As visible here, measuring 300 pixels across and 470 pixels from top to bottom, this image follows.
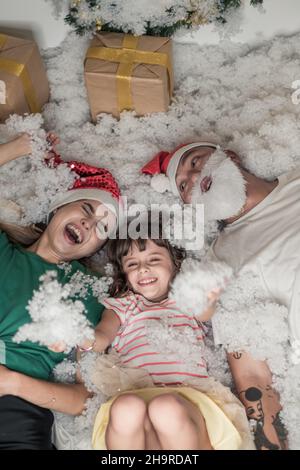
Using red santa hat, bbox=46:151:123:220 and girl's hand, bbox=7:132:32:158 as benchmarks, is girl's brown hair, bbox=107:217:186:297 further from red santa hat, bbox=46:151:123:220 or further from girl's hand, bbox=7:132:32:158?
girl's hand, bbox=7:132:32:158

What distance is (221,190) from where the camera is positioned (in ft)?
4.88

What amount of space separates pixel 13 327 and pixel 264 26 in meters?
1.26

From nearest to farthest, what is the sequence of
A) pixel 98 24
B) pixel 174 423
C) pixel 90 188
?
1. pixel 174 423
2. pixel 90 188
3. pixel 98 24

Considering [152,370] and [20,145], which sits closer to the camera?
[152,370]

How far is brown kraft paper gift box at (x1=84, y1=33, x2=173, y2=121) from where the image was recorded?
165 centimetres

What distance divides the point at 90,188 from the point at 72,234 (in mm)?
149

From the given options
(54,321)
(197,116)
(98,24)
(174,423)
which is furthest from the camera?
(197,116)

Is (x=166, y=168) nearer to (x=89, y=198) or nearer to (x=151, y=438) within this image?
(x=89, y=198)

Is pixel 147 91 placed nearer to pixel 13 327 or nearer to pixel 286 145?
pixel 286 145

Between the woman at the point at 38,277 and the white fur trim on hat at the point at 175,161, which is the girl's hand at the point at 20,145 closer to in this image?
the woman at the point at 38,277

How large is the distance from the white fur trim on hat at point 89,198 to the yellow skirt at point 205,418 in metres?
0.50

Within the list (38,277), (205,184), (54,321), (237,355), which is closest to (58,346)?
(54,321)

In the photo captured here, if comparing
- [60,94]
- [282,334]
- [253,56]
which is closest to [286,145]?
[253,56]

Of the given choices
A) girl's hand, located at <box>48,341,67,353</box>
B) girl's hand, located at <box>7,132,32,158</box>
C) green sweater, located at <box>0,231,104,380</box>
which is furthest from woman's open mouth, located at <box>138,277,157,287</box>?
girl's hand, located at <box>7,132,32,158</box>
